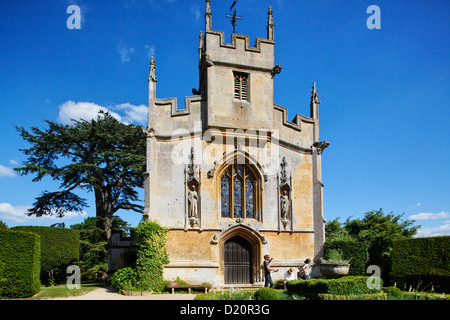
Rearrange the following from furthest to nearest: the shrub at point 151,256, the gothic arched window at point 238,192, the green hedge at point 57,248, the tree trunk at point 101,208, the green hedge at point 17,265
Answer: the tree trunk at point 101,208, the green hedge at point 57,248, the gothic arched window at point 238,192, the shrub at point 151,256, the green hedge at point 17,265

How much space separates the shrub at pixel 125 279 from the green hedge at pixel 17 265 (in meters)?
3.26

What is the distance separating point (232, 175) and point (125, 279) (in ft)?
22.9

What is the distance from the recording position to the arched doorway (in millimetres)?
17719

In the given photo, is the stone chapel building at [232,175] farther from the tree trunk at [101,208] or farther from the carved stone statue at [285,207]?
the tree trunk at [101,208]

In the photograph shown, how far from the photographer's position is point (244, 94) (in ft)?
63.0

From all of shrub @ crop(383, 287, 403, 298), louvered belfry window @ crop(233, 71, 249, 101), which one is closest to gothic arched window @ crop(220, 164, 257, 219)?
louvered belfry window @ crop(233, 71, 249, 101)

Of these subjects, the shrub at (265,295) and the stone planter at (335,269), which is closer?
the shrub at (265,295)

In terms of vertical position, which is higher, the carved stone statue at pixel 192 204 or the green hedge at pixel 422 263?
the carved stone statue at pixel 192 204

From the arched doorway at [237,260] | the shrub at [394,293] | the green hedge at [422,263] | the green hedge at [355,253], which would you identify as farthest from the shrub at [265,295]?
the green hedge at [355,253]

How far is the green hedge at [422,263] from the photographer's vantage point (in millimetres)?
15273

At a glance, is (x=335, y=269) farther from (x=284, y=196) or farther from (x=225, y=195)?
(x=225, y=195)

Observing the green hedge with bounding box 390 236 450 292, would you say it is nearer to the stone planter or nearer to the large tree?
the stone planter

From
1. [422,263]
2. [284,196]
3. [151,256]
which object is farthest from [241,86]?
[422,263]

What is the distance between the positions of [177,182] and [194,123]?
3.13m
